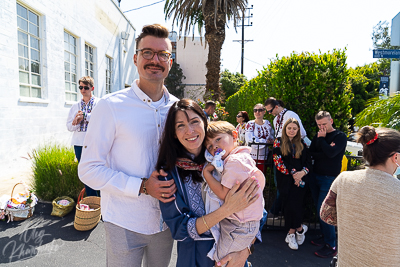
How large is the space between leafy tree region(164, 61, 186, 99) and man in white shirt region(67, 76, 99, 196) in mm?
26613

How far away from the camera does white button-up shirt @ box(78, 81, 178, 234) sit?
1.64 metres

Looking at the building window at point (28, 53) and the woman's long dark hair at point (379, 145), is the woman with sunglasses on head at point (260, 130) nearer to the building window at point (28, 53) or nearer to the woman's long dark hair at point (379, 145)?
the woman's long dark hair at point (379, 145)

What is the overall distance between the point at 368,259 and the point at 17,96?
780cm

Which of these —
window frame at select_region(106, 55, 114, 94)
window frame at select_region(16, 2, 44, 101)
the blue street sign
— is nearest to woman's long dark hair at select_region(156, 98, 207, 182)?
the blue street sign

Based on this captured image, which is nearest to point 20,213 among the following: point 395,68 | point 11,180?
point 11,180

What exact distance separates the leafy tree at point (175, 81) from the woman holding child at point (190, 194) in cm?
3005

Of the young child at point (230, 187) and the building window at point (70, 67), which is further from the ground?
the building window at point (70, 67)

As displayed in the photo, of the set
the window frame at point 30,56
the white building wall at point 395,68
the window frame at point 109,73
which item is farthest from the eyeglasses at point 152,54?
the window frame at point 109,73

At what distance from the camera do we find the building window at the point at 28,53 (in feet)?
22.6

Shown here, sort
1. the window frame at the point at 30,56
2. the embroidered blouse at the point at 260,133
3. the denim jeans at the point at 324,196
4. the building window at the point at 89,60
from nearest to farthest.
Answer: the denim jeans at the point at 324,196 < the embroidered blouse at the point at 260,133 < the window frame at the point at 30,56 < the building window at the point at 89,60

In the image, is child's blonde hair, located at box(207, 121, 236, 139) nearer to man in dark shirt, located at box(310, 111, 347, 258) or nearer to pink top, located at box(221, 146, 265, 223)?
pink top, located at box(221, 146, 265, 223)

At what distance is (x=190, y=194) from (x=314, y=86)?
3.77 meters

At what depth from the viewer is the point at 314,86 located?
15.0ft

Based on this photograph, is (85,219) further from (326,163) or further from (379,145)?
(379,145)
